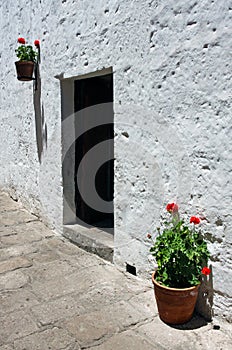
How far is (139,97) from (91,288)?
182cm

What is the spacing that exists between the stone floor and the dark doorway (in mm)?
776

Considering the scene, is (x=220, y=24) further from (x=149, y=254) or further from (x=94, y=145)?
(x=94, y=145)

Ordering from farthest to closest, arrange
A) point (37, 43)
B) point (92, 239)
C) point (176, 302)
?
point (37, 43), point (92, 239), point (176, 302)

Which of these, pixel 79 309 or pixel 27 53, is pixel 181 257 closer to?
pixel 79 309

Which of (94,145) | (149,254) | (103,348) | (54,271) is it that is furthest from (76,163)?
(103,348)

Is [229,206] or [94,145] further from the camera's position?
[94,145]

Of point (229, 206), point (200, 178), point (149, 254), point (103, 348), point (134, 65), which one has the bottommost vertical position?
point (103, 348)

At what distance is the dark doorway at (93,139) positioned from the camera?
4660 mm

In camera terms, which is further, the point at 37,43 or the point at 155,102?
the point at 37,43

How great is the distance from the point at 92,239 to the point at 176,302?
1622mm

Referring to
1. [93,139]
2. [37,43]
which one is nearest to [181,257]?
[93,139]

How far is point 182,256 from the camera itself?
107 inches

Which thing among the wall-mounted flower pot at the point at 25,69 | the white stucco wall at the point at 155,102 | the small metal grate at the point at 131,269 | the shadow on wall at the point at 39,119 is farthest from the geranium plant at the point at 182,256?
the wall-mounted flower pot at the point at 25,69

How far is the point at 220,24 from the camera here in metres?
2.55
